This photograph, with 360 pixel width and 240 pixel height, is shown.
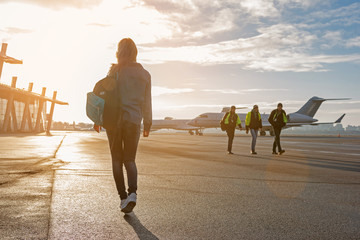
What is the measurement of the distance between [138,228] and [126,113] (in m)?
1.25

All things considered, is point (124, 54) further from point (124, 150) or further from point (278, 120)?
point (278, 120)

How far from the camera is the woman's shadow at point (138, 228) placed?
283cm

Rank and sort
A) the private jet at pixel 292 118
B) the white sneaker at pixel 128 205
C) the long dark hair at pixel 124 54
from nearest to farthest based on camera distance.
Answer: the white sneaker at pixel 128 205 < the long dark hair at pixel 124 54 < the private jet at pixel 292 118

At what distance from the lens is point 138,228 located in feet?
10.2

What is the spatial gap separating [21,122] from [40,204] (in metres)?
62.3

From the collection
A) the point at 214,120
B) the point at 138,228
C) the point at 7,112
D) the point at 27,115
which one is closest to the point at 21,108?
the point at 27,115

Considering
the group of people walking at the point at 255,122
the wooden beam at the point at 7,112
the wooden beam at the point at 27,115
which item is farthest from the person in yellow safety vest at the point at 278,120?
the wooden beam at the point at 27,115

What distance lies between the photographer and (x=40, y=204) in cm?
391

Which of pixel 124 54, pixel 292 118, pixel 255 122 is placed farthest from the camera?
pixel 292 118

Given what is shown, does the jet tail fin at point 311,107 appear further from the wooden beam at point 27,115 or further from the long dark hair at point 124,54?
the long dark hair at point 124,54

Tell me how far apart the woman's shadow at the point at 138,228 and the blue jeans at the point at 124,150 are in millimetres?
313

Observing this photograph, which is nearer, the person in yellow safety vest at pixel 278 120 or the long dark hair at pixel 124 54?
the long dark hair at pixel 124 54

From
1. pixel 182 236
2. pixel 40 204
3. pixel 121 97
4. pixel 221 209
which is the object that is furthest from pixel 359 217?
pixel 40 204

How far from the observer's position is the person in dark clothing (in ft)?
12.4
